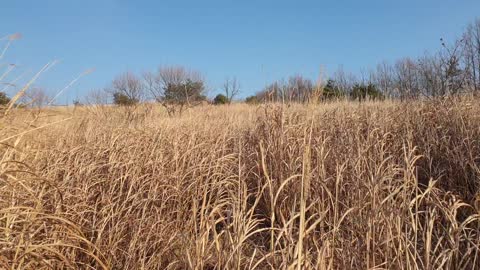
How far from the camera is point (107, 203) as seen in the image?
2387 mm

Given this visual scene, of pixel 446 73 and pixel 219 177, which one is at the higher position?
pixel 446 73

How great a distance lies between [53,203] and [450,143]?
10.6 ft

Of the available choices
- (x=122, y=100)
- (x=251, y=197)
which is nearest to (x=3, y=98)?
(x=251, y=197)

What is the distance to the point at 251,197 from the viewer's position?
317 cm

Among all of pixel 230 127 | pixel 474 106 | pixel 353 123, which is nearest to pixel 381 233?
pixel 353 123

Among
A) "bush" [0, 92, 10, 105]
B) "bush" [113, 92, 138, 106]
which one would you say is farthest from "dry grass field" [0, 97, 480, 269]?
"bush" [113, 92, 138, 106]

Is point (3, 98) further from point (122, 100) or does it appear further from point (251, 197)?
point (122, 100)

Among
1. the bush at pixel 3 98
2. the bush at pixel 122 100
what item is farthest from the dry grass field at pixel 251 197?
the bush at pixel 122 100

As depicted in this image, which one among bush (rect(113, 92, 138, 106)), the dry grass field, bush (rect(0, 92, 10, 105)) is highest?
bush (rect(113, 92, 138, 106))

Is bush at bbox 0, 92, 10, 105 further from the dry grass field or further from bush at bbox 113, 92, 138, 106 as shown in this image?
bush at bbox 113, 92, 138, 106

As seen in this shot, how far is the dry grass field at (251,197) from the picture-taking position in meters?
1.60

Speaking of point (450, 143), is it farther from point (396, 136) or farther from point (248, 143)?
point (248, 143)

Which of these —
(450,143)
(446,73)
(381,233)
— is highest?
(446,73)

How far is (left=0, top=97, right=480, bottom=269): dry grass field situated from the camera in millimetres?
1597
